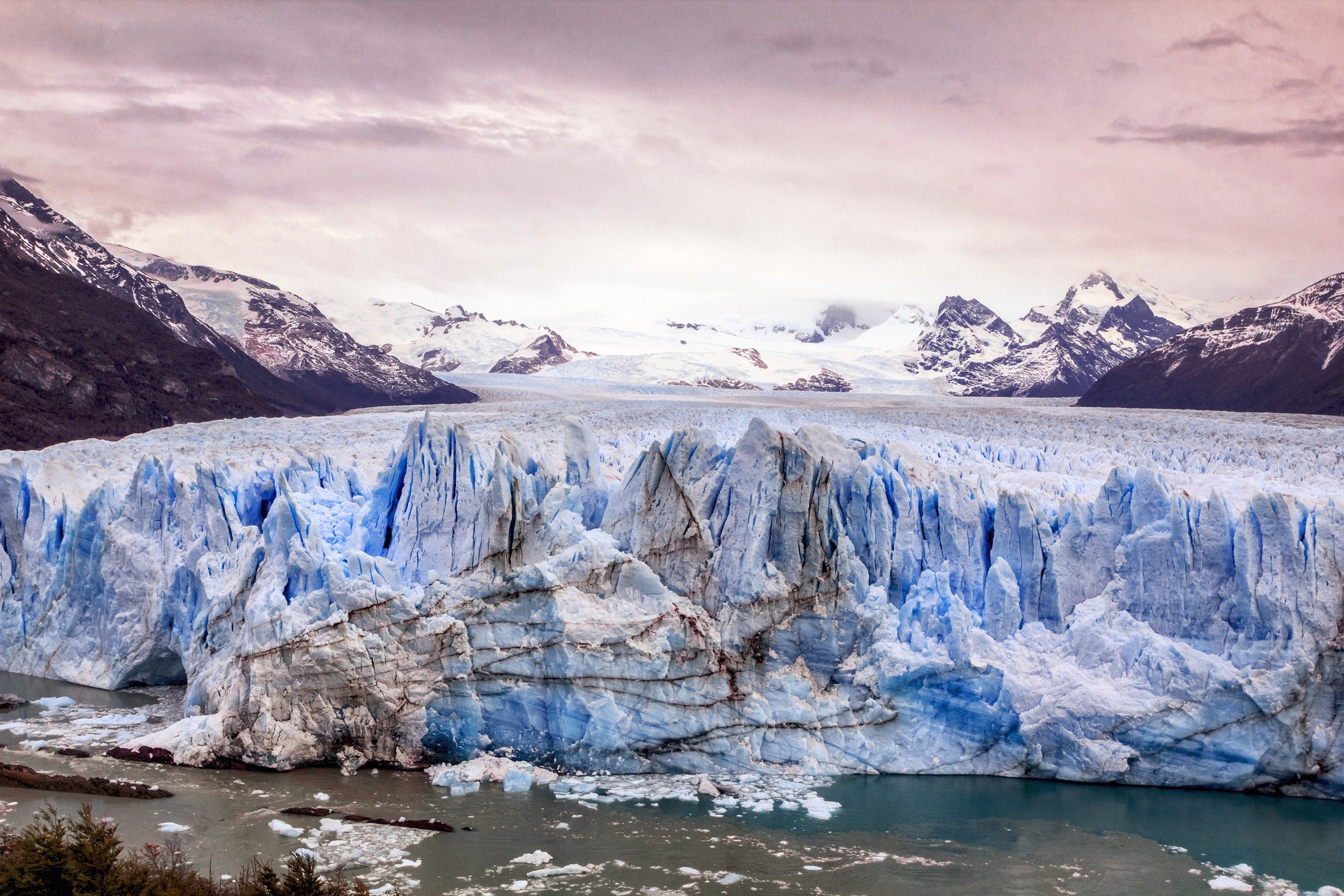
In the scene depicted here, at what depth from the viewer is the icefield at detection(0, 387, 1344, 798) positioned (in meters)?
15.1

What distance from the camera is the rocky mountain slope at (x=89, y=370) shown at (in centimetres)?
3862

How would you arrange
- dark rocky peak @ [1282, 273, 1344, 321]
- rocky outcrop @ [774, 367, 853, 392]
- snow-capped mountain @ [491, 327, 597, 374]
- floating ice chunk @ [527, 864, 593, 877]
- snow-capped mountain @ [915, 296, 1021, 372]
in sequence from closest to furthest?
floating ice chunk @ [527, 864, 593, 877] → dark rocky peak @ [1282, 273, 1344, 321] → rocky outcrop @ [774, 367, 853, 392] → snow-capped mountain @ [491, 327, 597, 374] → snow-capped mountain @ [915, 296, 1021, 372]

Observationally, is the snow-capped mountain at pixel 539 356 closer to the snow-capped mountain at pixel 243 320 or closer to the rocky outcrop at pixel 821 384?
the snow-capped mountain at pixel 243 320

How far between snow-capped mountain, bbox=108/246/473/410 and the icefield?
161 feet

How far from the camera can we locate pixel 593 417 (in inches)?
1331

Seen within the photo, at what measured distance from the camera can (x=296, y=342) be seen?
78375 mm

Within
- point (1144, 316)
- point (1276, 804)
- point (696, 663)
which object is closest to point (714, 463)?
point (696, 663)

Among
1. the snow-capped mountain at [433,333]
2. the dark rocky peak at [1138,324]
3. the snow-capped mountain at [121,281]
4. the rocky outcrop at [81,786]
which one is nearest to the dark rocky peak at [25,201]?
the snow-capped mountain at [121,281]

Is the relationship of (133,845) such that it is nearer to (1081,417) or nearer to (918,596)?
(918,596)

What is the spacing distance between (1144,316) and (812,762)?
11670cm

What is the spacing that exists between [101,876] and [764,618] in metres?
9.37

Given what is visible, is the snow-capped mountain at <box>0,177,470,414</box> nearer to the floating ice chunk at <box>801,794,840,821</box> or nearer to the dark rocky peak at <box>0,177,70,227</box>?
the dark rocky peak at <box>0,177,70,227</box>

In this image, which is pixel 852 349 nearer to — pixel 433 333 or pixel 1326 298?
pixel 433 333

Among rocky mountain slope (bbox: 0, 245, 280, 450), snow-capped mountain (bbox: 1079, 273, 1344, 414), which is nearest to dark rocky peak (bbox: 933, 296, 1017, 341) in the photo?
snow-capped mountain (bbox: 1079, 273, 1344, 414)
